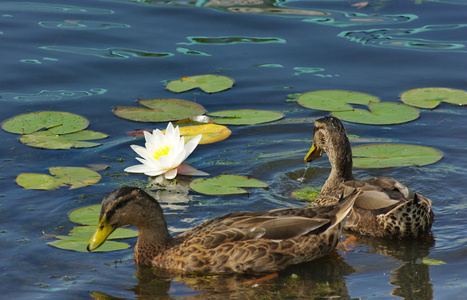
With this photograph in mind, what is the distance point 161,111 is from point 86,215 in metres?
2.81

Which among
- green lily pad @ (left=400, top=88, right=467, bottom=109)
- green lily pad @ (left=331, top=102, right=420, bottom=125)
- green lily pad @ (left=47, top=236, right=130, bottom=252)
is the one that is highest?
green lily pad @ (left=400, top=88, right=467, bottom=109)

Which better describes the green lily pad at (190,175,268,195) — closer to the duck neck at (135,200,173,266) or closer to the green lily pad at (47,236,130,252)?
the duck neck at (135,200,173,266)

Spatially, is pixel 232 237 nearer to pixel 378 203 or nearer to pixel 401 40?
pixel 378 203

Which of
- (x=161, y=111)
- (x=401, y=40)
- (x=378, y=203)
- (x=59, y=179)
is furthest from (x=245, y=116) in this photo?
(x=401, y=40)

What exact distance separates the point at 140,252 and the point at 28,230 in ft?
3.84

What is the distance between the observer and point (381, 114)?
953 centimetres

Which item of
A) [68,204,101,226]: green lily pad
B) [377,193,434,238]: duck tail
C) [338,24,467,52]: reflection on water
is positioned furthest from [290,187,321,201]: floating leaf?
[338,24,467,52]: reflection on water

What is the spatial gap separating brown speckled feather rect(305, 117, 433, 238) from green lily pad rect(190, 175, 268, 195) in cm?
70

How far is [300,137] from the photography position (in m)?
9.32

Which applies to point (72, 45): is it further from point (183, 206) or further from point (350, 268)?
point (350, 268)

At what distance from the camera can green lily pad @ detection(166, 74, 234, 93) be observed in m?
10.4

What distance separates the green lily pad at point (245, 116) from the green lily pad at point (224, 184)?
1.52m

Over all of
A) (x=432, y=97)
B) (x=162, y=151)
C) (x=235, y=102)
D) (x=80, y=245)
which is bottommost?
(x=80, y=245)

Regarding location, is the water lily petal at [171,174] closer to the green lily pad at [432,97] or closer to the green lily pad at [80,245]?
the green lily pad at [80,245]
